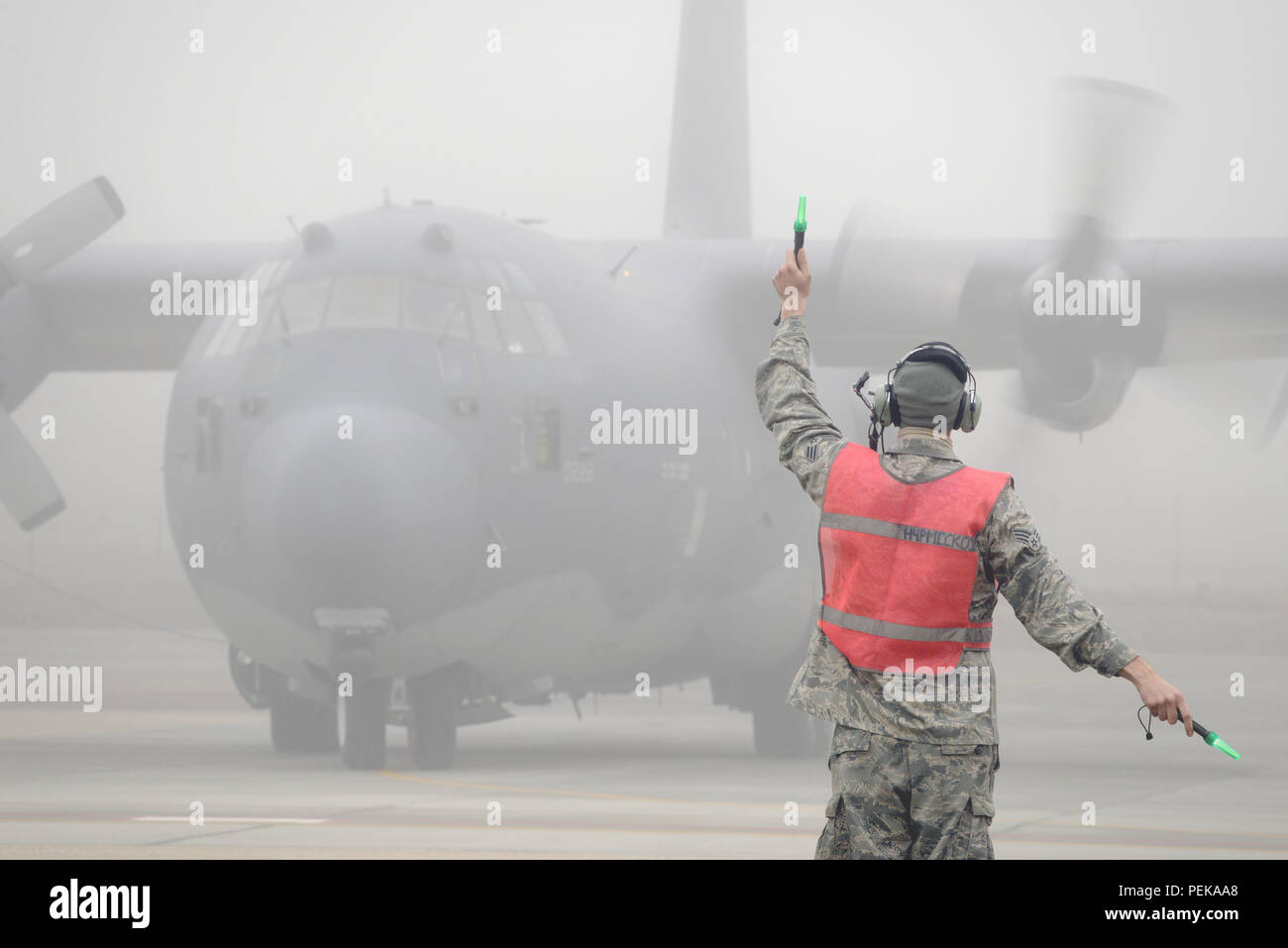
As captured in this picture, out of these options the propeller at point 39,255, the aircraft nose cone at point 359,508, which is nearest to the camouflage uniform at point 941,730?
the aircraft nose cone at point 359,508

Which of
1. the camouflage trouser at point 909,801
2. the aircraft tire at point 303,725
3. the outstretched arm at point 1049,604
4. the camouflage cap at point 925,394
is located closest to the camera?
the outstretched arm at point 1049,604

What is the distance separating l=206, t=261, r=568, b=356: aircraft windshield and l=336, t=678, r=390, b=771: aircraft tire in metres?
2.27

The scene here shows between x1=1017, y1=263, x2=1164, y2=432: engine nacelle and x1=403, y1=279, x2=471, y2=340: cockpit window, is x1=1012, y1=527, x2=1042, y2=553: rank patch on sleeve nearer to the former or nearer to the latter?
x1=403, y1=279, x2=471, y2=340: cockpit window

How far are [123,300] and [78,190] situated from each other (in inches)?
52.4

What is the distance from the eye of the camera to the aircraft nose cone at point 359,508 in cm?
1021

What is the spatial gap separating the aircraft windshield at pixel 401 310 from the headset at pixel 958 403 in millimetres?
7453

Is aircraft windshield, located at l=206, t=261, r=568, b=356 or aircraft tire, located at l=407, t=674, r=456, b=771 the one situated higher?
aircraft windshield, located at l=206, t=261, r=568, b=356

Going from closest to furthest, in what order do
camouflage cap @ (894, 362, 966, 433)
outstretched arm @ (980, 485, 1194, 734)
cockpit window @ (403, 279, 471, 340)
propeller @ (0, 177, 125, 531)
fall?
outstretched arm @ (980, 485, 1194, 734) → camouflage cap @ (894, 362, 966, 433) → cockpit window @ (403, 279, 471, 340) → propeller @ (0, 177, 125, 531)

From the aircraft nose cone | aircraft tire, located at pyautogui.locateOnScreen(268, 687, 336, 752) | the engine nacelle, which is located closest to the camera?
the aircraft nose cone

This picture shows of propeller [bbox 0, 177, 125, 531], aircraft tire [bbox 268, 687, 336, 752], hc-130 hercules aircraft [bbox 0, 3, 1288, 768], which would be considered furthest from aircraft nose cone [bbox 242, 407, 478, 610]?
propeller [bbox 0, 177, 125, 531]

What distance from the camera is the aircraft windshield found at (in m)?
11.0

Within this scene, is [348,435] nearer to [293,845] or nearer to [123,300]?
[293,845]

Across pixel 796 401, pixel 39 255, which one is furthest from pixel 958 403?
pixel 39 255

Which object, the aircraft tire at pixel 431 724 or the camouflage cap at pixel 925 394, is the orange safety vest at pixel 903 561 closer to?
the camouflage cap at pixel 925 394
